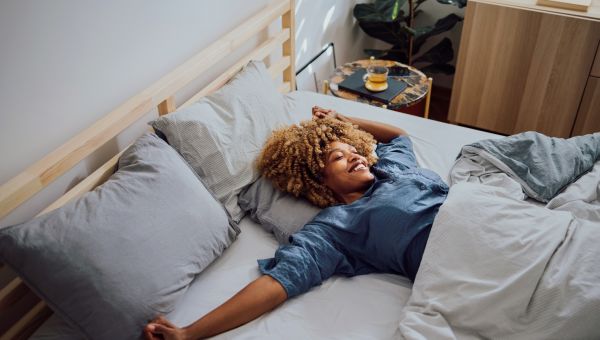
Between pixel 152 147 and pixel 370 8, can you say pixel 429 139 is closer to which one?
pixel 152 147

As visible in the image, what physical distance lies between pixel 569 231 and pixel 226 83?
3.79ft

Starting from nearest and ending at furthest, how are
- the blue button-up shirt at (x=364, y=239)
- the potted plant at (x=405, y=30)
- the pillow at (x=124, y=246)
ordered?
the pillow at (x=124, y=246), the blue button-up shirt at (x=364, y=239), the potted plant at (x=405, y=30)

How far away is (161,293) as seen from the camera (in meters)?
1.19

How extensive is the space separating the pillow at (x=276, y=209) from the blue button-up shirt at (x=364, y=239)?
57 mm

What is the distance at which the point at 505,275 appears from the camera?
1.17 m

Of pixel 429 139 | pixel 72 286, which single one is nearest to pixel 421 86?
pixel 429 139

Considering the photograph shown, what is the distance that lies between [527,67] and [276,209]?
63.2 inches

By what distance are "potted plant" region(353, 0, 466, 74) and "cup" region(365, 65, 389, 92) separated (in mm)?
659

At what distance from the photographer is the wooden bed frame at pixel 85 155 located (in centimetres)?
115

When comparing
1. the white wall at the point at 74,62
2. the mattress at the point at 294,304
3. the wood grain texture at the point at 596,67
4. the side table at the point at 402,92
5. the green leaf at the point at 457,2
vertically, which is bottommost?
the mattress at the point at 294,304

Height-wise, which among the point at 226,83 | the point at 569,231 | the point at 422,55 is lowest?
the point at 422,55

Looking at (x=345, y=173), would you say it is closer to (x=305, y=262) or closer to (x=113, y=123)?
(x=305, y=262)

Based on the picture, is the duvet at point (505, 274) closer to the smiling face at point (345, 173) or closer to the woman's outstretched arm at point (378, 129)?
the smiling face at point (345, 173)

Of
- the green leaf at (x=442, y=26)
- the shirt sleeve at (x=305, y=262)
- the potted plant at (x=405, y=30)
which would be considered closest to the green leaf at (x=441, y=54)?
the potted plant at (x=405, y=30)
